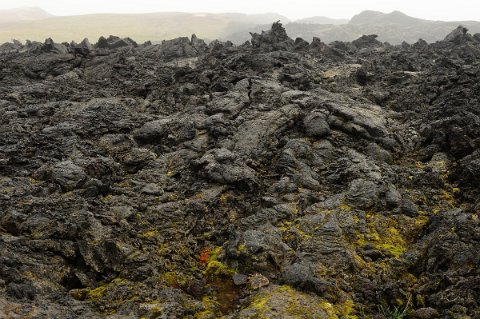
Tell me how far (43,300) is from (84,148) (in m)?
7.96

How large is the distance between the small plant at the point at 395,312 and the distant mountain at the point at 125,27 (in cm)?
10896

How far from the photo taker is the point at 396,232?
42.6 ft

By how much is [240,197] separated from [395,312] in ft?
20.9

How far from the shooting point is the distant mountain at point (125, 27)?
11489 cm

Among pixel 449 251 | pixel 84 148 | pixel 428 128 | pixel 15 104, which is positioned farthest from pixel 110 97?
pixel 449 251

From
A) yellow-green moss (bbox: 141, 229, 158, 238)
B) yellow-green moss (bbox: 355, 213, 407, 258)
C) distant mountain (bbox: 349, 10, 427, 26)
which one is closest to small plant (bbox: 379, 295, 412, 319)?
yellow-green moss (bbox: 355, 213, 407, 258)

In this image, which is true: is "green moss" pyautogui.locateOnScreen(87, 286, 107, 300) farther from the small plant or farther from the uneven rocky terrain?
the small plant

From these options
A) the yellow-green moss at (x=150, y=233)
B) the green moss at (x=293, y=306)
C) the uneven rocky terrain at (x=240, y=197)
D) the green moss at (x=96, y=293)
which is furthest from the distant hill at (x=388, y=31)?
the green moss at (x=96, y=293)

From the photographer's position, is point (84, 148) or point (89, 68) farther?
point (89, 68)

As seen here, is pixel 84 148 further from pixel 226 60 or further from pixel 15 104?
pixel 226 60

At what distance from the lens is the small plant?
999cm

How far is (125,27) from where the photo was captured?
483 feet

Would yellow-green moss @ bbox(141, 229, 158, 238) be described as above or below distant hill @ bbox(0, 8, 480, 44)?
below

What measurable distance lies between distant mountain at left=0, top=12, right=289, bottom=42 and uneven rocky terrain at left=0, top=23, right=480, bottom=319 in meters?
96.7
